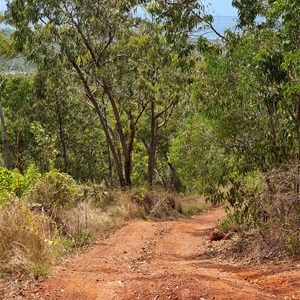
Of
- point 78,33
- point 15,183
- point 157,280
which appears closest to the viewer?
point 157,280

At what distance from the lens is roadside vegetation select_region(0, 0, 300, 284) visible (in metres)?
8.01

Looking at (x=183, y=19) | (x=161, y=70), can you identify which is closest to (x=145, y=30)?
(x=161, y=70)

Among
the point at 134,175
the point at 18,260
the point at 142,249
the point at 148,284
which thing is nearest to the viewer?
the point at 148,284

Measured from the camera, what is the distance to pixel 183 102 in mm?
20406

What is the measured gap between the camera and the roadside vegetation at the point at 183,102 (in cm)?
801

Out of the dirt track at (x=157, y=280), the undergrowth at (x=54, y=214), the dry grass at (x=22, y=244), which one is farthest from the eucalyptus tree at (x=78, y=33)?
the dry grass at (x=22, y=244)

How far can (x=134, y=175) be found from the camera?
4109 cm

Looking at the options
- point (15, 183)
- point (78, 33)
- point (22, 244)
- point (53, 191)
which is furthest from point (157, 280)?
point (78, 33)

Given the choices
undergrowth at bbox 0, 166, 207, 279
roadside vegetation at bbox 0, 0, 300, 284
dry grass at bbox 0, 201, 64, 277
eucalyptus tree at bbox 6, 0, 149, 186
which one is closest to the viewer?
dry grass at bbox 0, 201, 64, 277

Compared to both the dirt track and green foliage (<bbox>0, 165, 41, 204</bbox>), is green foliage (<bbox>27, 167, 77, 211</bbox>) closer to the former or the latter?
green foliage (<bbox>0, 165, 41, 204</bbox>)

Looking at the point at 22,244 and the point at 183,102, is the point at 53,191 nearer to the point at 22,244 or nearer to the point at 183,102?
the point at 22,244

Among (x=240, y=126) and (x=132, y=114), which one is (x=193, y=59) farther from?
(x=132, y=114)

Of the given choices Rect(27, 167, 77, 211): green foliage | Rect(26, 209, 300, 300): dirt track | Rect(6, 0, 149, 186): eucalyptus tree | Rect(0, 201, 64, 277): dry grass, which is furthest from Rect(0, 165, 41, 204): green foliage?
Rect(6, 0, 149, 186): eucalyptus tree

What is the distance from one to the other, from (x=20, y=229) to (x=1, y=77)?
20.5m
